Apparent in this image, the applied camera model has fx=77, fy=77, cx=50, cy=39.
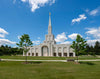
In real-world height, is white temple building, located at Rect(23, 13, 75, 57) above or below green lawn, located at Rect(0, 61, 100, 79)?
above

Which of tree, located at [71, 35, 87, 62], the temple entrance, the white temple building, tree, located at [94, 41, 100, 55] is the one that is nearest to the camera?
tree, located at [71, 35, 87, 62]

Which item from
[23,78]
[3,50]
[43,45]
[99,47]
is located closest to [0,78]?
[23,78]

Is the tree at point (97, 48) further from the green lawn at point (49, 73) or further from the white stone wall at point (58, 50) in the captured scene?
the green lawn at point (49, 73)

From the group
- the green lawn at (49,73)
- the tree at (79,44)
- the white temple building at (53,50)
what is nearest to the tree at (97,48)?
the white temple building at (53,50)

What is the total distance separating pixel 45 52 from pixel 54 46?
31.7 ft

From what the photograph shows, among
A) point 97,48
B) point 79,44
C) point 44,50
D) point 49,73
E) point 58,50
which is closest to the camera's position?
point 49,73

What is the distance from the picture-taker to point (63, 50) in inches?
2589

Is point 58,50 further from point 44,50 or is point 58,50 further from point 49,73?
point 49,73

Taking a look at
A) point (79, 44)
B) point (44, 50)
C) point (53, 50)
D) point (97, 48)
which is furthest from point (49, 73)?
point (97, 48)

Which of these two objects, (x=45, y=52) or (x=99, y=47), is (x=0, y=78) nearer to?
(x=45, y=52)

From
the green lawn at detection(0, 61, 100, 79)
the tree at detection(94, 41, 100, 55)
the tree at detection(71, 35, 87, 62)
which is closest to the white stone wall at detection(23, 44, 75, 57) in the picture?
the tree at detection(94, 41, 100, 55)

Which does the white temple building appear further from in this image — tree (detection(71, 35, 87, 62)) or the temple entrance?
tree (detection(71, 35, 87, 62))

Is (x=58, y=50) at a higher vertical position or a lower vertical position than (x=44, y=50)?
lower

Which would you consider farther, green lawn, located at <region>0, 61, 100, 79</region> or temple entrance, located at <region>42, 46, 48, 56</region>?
temple entrance, located at <region>42, 46, 48, 56</region>
